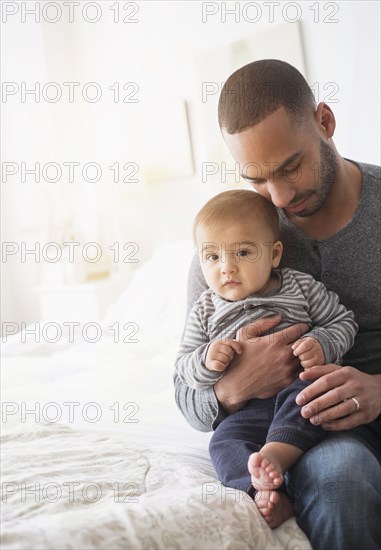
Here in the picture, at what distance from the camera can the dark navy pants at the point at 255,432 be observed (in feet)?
3.85

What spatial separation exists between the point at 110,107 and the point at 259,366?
3229 mm

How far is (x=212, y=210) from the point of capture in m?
1.44

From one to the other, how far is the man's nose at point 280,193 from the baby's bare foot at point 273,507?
26.2 inches

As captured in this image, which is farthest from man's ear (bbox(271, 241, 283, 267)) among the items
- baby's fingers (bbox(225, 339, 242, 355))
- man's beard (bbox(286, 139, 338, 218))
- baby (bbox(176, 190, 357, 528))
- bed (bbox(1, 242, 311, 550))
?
bed (bbox(1, 242, 311, 550))

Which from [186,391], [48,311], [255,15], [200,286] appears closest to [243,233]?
[200,286]

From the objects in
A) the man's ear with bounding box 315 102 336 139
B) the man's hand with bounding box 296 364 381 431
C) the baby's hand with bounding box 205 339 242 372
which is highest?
the man's ear with bounding box 315 102 336 139

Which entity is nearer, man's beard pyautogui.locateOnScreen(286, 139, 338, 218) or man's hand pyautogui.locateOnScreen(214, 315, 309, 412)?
man's hand pyautogui.locateOnScreen(214, 315, 309, 412)

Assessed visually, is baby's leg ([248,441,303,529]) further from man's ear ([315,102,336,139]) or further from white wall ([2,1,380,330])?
white wall ([2,1,380,330])

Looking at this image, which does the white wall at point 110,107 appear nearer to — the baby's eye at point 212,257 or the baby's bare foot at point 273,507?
the baby's eye at point 212,257

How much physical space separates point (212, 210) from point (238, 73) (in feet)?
1.24

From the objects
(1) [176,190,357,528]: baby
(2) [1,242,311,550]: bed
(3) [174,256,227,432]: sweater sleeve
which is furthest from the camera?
(3) [174,256,227,432]: sweater sleeve

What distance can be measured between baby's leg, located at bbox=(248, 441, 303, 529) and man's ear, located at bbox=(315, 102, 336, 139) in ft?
2.73

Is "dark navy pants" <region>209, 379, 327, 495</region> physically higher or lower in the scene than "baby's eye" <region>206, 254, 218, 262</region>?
lower

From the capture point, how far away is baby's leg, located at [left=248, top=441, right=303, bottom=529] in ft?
3.46
